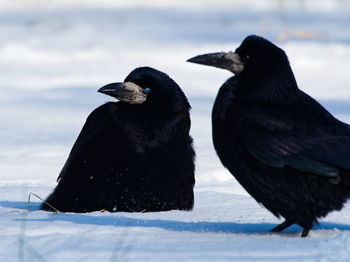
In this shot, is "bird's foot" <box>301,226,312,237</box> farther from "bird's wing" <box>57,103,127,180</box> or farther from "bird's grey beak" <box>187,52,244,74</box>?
"bird's wing" <box>57,103,127,180</box>

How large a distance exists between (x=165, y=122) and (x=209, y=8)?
14120 millimetres

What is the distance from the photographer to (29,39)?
15.0m

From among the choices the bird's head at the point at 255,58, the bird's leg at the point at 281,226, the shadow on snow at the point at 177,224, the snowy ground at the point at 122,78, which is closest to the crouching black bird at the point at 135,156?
the snowy ground at the point at 122,78

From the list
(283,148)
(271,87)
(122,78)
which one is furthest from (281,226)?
(122,78)

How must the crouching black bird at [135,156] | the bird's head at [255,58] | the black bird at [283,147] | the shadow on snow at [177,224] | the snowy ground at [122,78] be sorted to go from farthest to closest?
the crouching black bird at [135,156], the bird's head at [255,58], the shadow on snow at [177,224], the black bird at [283,147], the snowy ground at [122,78]

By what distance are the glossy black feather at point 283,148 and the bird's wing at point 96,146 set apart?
0.95m

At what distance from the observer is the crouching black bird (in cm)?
564

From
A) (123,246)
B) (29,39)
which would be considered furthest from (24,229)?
(29,39)

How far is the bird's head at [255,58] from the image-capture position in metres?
5.05

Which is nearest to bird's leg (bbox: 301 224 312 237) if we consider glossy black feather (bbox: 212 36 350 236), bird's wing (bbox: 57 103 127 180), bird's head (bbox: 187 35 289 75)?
glossy black feather (bbox: 212 36 350 236)

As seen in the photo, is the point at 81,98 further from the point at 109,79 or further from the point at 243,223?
the point at 243,223

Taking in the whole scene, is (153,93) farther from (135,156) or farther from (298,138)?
(298,138)

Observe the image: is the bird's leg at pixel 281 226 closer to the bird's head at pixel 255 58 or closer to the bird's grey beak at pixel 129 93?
the bird's head at pixel 255 58

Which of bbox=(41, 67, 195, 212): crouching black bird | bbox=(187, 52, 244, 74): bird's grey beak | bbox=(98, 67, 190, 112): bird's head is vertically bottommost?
bbox=(41, 67, 195, 212): crouching black bird
